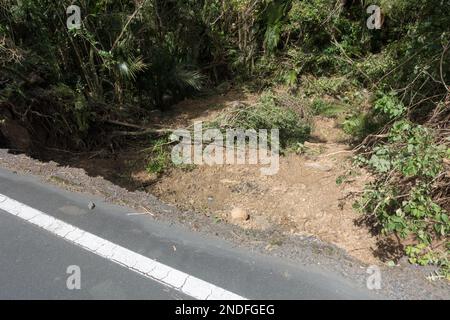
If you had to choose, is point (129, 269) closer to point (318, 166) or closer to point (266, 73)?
point (318, 166)

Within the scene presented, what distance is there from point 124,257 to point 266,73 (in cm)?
587


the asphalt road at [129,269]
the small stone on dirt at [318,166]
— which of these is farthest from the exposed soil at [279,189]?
the asphalt road at [129,269]

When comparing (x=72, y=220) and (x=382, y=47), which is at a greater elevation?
(x=382, y=47)

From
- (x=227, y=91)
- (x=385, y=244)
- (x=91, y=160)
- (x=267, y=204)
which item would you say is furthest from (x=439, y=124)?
(x=227, y=91)

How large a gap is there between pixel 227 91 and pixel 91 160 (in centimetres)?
353

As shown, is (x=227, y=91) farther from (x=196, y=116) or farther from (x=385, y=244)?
(x=385, y=244)

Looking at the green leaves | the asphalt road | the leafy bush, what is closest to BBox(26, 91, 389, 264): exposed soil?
the leafy bush

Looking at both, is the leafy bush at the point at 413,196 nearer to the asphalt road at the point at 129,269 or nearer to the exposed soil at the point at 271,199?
the exposed soil at the point at 271,199

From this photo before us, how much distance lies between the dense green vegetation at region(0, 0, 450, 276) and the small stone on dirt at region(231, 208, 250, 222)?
3.07 feet

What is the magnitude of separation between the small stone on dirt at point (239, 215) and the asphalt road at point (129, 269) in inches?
27.9

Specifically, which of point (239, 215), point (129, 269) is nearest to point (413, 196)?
point (239, 215)

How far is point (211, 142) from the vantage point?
15.6 feet
